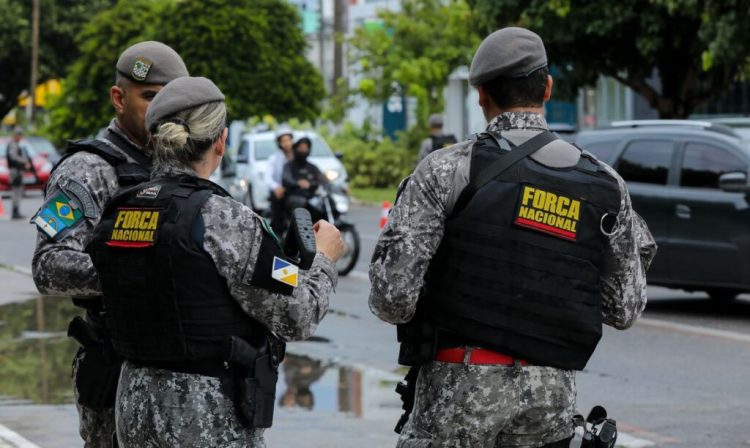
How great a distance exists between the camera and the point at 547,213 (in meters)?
3.69

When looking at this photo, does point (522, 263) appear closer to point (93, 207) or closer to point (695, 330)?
point (93, 207)

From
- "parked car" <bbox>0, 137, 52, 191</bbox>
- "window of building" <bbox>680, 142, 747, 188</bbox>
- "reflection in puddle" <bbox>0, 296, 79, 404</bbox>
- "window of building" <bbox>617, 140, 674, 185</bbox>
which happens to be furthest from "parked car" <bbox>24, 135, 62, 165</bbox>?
"window of building" <bbox>680, 142, 747, 188</bbox>

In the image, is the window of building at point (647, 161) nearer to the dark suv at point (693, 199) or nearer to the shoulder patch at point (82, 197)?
the dark suv at point (693, 199)

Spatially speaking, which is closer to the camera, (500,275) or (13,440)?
(500,275)

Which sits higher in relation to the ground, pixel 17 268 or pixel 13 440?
pixel 13 440

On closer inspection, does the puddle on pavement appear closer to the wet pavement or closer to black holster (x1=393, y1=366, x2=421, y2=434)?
the wet pavement

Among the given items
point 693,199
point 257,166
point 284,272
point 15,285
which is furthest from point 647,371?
point 257,166

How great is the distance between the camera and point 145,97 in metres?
4.58

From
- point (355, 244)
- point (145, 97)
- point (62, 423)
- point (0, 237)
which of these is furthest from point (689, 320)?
point (0, 237)

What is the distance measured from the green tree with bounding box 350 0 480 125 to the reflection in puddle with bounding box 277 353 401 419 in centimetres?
2351

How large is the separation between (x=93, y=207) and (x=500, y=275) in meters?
1.43

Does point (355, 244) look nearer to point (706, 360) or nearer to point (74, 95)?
point (706, 360)

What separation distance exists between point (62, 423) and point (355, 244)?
25.6ft

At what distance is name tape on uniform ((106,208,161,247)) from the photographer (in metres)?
3.65
